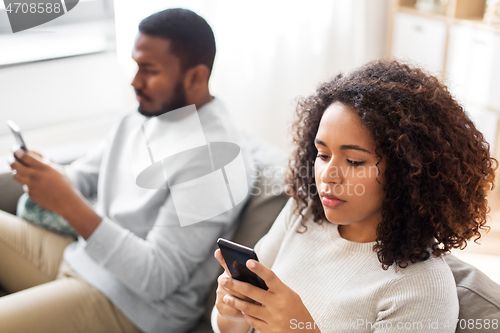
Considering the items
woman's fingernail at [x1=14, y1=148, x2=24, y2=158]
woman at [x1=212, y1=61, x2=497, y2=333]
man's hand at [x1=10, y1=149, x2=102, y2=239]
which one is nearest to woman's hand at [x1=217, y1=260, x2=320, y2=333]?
woman at [x1=212, y1=61, x2=497, y2=333]

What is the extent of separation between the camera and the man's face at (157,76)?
1.05m

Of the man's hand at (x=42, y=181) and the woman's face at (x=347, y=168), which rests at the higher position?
the woman's face at (x=347, y=168)

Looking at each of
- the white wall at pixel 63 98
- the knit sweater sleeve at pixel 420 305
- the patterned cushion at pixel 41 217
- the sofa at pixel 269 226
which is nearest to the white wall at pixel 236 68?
the white wall at pixel 63 98

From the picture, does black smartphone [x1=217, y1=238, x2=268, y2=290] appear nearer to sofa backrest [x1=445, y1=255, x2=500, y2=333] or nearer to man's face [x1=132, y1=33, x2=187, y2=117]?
sofa backrest [x1=445, y1=255, x2=500, y2=333]

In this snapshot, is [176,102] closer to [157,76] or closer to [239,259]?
[157,76]

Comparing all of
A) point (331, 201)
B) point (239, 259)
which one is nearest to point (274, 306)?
point (239, 259)

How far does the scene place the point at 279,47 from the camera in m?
2.50

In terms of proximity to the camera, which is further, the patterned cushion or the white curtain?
the white curtain

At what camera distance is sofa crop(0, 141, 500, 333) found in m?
0.79

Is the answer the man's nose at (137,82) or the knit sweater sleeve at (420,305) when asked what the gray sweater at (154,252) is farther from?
the knit sweater sleeve at (420,305)

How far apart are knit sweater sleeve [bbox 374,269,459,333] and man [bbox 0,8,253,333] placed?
18.6 inches

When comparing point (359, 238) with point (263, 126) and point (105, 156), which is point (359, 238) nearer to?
point (105, 156)

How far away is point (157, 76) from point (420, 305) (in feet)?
2.39

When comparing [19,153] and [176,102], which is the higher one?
[176,102]
